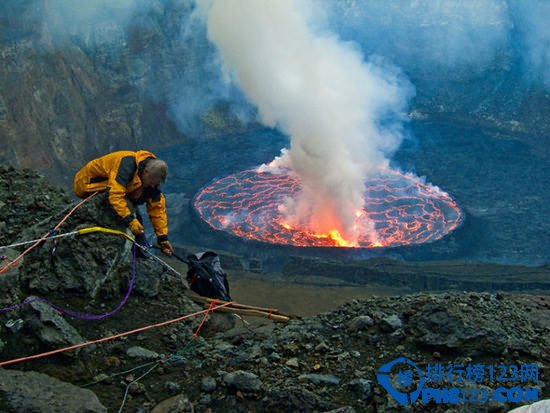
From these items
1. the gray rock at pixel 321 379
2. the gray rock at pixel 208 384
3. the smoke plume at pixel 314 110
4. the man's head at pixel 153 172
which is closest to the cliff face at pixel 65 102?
the smoke plume at pixel 314 110

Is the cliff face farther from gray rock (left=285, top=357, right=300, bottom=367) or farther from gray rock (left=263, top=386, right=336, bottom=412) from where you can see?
gray rock (left=263, top=386, right=336, bottom=412)

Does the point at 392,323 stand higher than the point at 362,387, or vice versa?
the point at 392,323

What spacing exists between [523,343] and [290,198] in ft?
55.8

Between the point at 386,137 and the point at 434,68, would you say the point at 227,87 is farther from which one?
the point at 434,68

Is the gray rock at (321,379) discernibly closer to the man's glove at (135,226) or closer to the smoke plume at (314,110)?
the man's glove at (135,226)

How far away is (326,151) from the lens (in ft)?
71.3

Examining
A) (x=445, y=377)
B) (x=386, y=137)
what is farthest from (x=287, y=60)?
(x=445, y=377)

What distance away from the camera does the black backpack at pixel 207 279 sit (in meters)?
7.05

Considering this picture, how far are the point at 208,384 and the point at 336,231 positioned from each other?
1555 cm

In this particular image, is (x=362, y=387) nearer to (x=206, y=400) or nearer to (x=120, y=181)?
(x=206, y=400)

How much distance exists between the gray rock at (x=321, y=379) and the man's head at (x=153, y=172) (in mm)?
2750

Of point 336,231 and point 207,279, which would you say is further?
point 336,231

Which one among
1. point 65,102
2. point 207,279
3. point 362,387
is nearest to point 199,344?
point 207,279

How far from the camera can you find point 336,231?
2009cm
